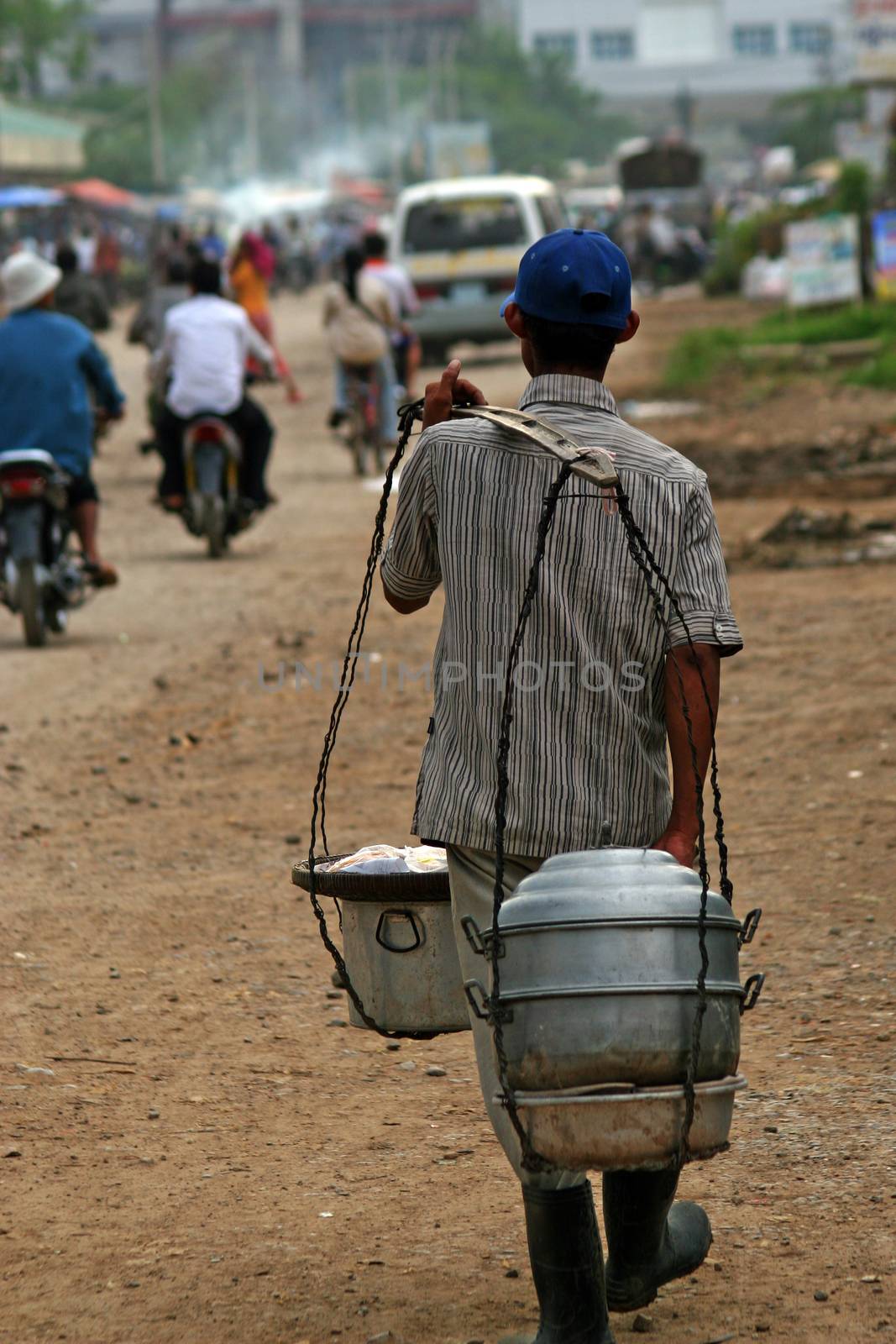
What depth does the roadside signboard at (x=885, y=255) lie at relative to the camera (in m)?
23.5

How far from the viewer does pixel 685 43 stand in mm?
139250

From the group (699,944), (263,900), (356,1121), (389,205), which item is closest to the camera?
(699,944)

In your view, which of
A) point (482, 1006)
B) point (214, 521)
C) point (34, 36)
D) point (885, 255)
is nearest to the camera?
point (482, 1006)

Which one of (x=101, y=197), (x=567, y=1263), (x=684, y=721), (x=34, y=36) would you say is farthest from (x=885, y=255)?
(x=34, y=36)

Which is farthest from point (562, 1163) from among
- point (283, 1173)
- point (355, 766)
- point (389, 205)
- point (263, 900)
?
point (389, 205)

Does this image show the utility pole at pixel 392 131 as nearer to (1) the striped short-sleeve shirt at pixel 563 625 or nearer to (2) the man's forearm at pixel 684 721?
(1) the striped short-sleeve shirt at pixel 563 625

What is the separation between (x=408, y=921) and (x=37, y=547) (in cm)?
646

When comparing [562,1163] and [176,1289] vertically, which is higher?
[562,1163]

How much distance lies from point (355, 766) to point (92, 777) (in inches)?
35.7

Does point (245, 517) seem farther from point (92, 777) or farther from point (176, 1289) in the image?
point (176, 1289)

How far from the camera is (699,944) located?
275cm

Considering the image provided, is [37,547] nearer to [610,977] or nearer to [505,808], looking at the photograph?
[505,808]

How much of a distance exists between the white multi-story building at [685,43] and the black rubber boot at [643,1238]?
132231 mm

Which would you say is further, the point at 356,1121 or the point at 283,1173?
the point at 356,1121
